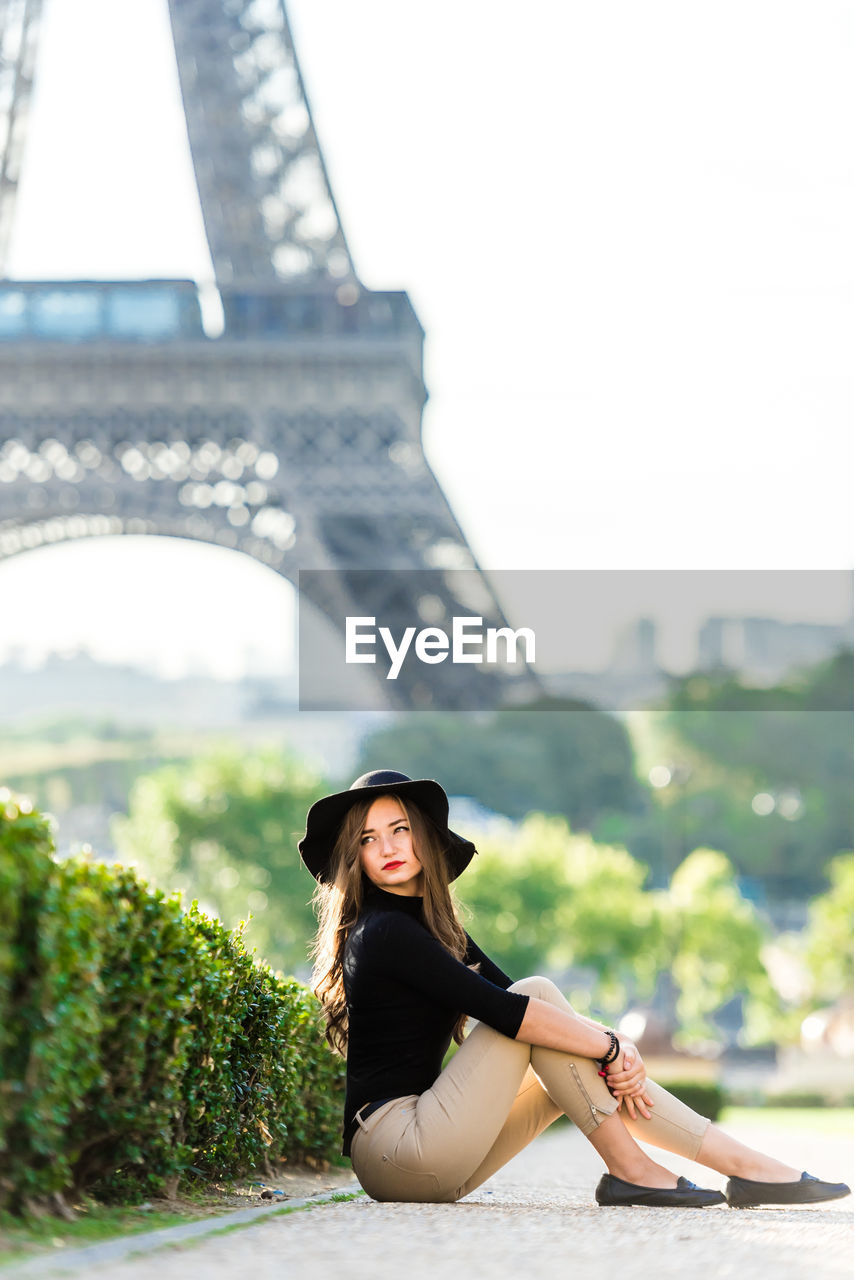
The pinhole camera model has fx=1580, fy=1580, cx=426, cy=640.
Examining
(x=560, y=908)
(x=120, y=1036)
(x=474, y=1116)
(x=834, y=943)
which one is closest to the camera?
(x=120, y=1036)

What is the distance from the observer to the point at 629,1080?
15.1 feet

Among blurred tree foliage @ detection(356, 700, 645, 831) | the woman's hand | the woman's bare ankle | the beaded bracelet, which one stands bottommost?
the woman's bare ankle

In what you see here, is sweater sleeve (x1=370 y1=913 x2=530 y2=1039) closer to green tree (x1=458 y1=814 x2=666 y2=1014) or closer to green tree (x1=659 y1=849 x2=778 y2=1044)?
green tree (x1=458 y1=814 x2=666 y2=1014)

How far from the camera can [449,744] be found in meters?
42.8

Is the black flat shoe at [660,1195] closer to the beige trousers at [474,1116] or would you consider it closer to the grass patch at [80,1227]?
the beige trousers at [474,1116]

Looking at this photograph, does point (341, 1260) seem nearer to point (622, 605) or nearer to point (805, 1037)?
point (622, 605)

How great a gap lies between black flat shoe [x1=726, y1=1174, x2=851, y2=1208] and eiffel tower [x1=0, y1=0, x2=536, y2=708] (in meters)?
21.7

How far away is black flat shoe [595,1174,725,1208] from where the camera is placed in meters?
4.71

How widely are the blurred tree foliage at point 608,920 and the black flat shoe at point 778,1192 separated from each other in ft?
86.4

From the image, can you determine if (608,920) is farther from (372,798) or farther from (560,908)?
(372,798)

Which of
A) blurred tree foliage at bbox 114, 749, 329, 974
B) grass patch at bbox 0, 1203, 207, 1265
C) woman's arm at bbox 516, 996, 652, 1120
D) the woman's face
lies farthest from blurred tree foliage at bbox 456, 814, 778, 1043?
grass patch at bbox 0, 1203, 207, 1265

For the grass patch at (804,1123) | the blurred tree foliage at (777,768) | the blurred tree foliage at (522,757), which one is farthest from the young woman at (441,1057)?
the blurred tree foliage at (777,768)

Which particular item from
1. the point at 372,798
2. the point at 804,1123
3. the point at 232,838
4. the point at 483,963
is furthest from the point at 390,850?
the point at 232,838
